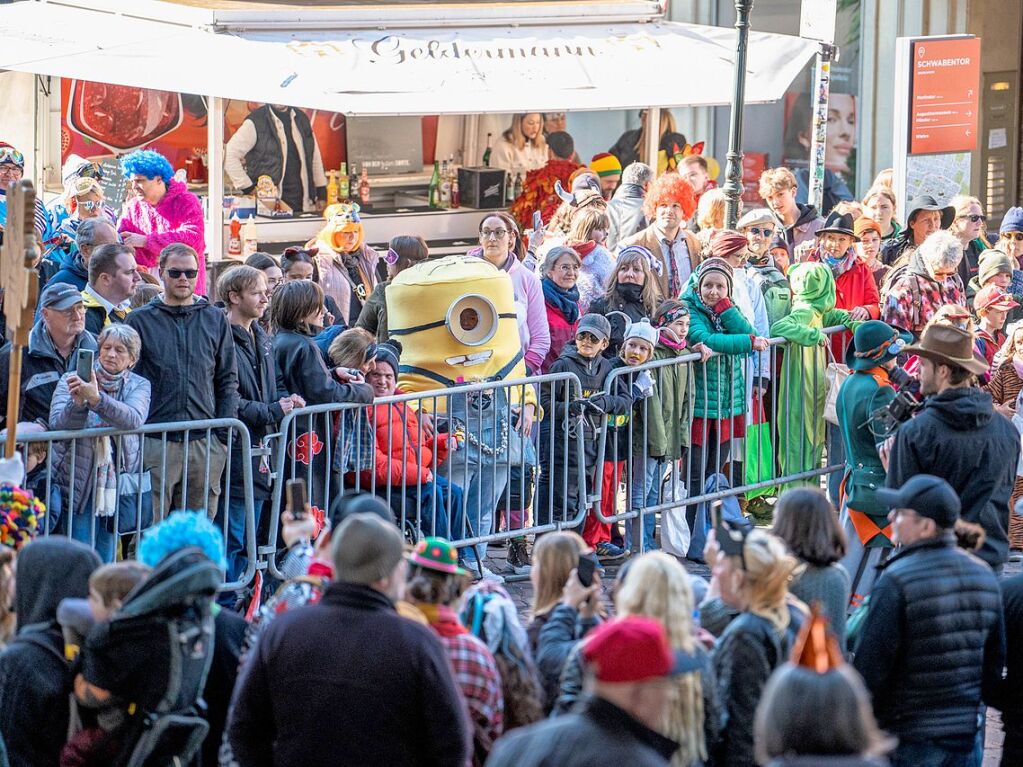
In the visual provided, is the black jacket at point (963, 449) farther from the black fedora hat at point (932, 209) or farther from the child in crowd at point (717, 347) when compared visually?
the black fedora hat at point (932, 209)

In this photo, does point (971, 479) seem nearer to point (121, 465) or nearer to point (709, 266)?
point (709, 266)

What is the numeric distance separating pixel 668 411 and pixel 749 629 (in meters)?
4.89

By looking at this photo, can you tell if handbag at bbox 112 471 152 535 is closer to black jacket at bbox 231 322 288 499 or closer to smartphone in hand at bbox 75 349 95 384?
black jacket at bbox 231 322 288 499

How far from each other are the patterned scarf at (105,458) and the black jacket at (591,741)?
14.3 feet

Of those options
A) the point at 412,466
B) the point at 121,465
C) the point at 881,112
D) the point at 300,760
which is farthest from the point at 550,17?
the point at 300,760

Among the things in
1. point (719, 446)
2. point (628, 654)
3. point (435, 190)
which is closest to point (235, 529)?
point (719, 446)

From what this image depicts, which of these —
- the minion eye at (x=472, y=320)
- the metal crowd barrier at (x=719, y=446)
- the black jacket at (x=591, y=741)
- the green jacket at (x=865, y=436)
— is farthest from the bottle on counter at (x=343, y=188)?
the black jacket at (x=591, y=741)

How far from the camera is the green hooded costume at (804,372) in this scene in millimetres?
10789

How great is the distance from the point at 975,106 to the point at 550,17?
378 cm

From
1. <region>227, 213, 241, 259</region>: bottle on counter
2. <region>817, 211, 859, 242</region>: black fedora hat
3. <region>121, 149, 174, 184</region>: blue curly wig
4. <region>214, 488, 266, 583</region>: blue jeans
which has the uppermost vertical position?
<region>121, 149, 174, 184</region>: blue curly wig

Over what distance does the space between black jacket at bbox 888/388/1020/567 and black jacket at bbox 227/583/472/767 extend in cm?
329

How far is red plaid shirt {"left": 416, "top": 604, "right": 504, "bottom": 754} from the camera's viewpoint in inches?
211

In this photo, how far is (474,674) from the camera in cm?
536

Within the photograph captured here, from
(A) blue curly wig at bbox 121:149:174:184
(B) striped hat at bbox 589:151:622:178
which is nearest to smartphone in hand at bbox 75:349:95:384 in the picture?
(A) blue curly wig at bbox 121:149:174:184
